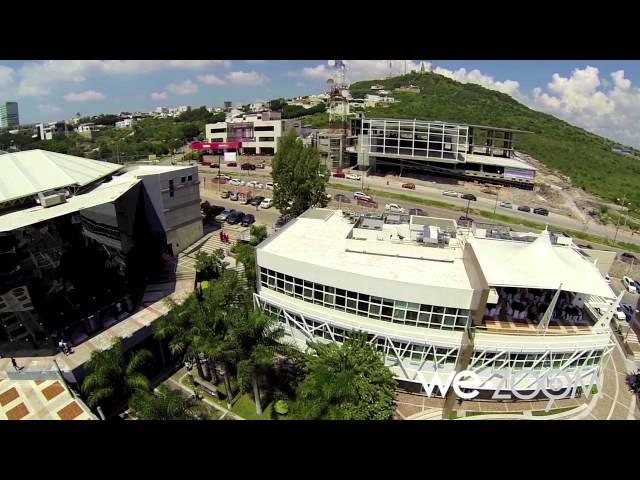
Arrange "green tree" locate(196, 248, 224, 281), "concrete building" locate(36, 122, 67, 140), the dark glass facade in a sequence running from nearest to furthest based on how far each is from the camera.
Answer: the dark glass facade < "green tree" locate(196, 248, 224, 281) < "concrete building" locate(36, 122, 67, 140)

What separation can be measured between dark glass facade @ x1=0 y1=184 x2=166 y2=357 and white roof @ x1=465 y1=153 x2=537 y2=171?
3998cm

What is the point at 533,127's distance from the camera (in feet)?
273

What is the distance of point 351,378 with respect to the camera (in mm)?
12117

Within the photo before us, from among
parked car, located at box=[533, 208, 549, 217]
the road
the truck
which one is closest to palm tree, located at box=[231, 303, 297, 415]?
the truck

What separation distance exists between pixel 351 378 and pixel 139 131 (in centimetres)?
8931

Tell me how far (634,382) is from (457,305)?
31.6 feet

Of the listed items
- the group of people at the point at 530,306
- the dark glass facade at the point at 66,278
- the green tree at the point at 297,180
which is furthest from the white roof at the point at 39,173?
the group of people at the point at 530,306

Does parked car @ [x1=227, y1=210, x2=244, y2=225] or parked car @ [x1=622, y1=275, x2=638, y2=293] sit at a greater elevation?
parked car @ [x1=227, y1=210, x2=244, y2=225]

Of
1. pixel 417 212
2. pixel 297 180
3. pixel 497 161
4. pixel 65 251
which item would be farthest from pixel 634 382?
pixel 497 161

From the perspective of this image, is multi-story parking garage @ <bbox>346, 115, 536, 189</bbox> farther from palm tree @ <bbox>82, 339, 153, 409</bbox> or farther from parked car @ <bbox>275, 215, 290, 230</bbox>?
palm tree @ <bbox>82, 339, 153, 409</bbox>

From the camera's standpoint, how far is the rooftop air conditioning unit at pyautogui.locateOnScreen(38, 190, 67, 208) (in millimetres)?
15500

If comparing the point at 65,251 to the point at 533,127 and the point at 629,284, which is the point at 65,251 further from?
the point at 533,127

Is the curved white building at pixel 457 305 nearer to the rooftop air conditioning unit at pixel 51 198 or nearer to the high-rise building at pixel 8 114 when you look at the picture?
the rooftop air conditioning unit at pixel 51 198

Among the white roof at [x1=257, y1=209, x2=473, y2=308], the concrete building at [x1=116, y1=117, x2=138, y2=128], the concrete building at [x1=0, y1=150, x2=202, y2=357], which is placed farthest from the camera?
the concrete building at [x1=116, y1=117, x2=138, y2=128]
